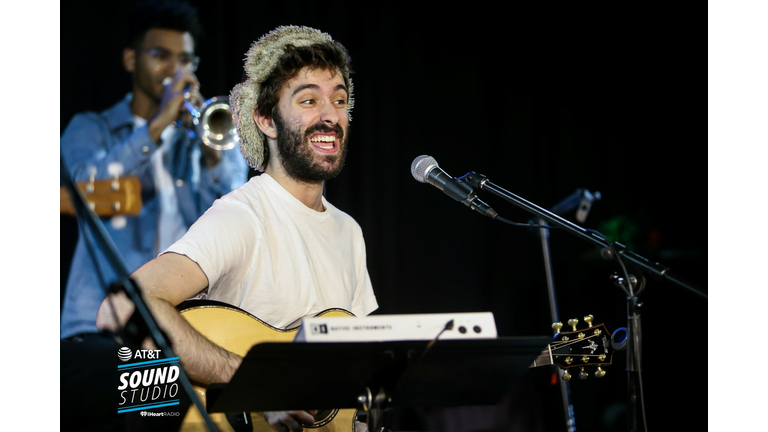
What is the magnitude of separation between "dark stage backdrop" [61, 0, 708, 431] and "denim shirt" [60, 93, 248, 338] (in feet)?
0.36

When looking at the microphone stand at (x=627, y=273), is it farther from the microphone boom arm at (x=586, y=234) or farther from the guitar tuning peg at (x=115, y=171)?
the guitar tuning peg at (x=115, y=171)

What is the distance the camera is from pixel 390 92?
430 cm

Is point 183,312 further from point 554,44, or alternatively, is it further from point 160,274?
point 554,44

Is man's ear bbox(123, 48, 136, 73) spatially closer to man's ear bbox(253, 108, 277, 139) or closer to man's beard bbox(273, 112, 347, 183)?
man's ear bbox(253, 108, 277, 139)

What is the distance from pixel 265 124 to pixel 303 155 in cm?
23

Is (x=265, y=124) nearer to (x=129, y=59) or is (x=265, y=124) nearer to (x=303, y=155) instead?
(x=303, y=155)

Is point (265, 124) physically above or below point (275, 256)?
above

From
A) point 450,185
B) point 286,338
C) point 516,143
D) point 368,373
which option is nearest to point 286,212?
point 286,338

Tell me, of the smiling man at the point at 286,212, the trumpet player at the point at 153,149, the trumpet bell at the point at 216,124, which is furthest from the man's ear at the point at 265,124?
the trumpet player at the point at 153,149

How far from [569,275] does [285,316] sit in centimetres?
238

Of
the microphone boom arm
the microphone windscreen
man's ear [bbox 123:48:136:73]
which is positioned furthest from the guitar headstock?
man's ear [bbox 123:48:136:73]

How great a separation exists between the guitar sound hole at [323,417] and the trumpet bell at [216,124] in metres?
1.96

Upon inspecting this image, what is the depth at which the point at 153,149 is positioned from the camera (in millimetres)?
3660

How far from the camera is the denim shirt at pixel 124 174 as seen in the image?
342cm
